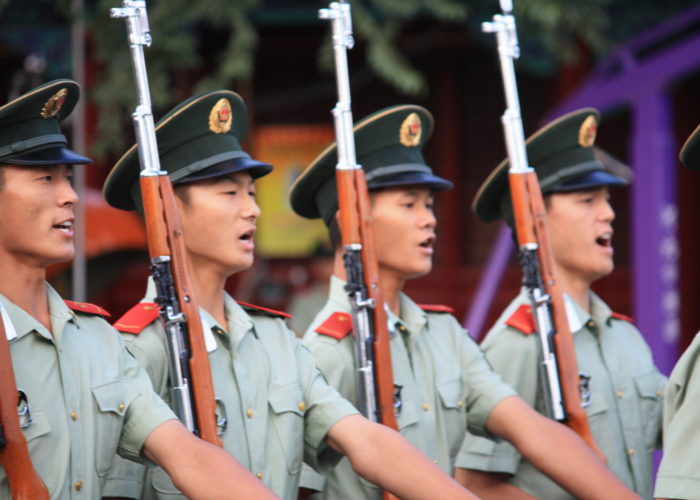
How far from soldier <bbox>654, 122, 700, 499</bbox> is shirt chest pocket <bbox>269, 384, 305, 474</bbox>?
108 centimetres

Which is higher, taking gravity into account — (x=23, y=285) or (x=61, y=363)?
(x=23, y=285)

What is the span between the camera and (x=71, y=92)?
3.50 meters

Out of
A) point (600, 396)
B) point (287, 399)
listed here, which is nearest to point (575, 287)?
point (600, 396)

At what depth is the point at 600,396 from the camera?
4684 millimetres

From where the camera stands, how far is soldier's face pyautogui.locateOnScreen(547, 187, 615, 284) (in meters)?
4.93

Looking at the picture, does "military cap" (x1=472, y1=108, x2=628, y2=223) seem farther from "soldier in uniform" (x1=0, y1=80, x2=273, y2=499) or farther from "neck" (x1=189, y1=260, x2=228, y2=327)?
"soldier in uniform" (x1=0, y1=80, x2=273, y2=499)

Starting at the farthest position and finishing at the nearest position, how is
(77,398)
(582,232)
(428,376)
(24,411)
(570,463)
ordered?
1. (582,232)
2. (428,376)
3. (570,463)
4. (77,398)
5. (24,411)

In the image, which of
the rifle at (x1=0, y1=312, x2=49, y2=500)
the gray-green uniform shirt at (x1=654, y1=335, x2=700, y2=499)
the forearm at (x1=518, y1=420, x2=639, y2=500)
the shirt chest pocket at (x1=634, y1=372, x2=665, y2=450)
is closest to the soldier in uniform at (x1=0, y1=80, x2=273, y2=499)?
the rifle at (x1=0, y1=312, x2=49, y2=500)

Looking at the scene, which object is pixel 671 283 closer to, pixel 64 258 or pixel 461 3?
pixel 461 3

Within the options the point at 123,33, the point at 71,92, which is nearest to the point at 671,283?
the point at 123,33

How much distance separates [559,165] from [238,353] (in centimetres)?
183

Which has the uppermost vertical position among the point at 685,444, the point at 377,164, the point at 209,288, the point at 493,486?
the point at 377,164

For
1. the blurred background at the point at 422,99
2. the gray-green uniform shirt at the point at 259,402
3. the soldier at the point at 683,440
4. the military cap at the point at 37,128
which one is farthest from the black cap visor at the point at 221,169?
the blurred background at the point at 422,99

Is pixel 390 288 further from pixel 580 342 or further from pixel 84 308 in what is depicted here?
pixel 84 308
